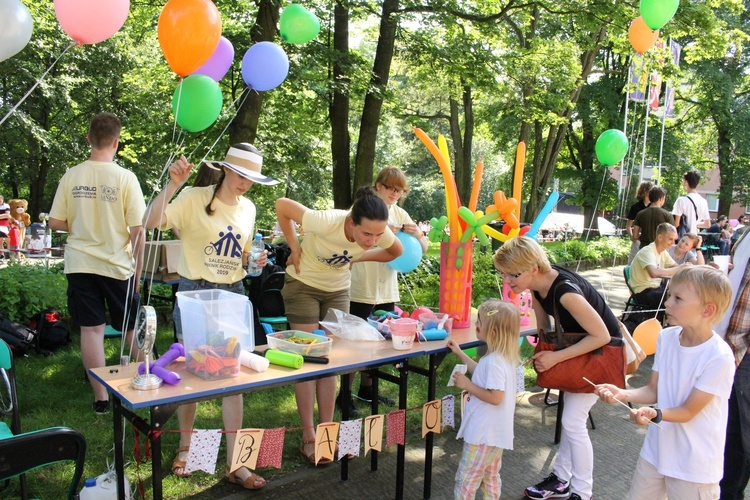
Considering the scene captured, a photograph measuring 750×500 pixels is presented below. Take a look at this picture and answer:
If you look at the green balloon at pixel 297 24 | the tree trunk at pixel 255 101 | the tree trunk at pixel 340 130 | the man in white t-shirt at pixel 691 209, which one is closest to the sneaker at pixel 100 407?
the green balloon at pixel 297 24

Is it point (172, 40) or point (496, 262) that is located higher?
point (172, 40)

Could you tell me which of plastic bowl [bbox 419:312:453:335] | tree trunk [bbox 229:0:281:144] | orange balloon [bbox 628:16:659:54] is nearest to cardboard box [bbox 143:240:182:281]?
tree trunk [bbox 229:0:281:144]

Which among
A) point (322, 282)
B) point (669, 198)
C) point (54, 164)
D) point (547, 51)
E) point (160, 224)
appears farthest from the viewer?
point (669, 198)

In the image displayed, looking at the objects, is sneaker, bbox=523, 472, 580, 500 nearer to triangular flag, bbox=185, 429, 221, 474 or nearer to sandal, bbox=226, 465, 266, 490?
sandal, bbox=226, 465, 266, 490

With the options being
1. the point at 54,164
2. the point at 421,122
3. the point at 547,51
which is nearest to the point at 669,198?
the point at 421,122

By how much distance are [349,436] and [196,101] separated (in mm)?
2187

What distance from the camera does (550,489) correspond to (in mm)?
3451

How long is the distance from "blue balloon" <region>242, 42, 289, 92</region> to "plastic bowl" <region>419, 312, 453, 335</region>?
2170 mm

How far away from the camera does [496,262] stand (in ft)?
10.2

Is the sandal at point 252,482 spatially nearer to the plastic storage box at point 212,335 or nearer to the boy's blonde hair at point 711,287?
the plastic storage box at point 212,335

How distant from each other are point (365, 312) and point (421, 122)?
37.4 ft

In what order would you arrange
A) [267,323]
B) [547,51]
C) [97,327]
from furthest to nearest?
[547,51] → [267,323] → [97,327]

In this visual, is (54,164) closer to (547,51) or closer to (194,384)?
(547,51)

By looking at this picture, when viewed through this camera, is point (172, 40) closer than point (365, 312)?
Yes
